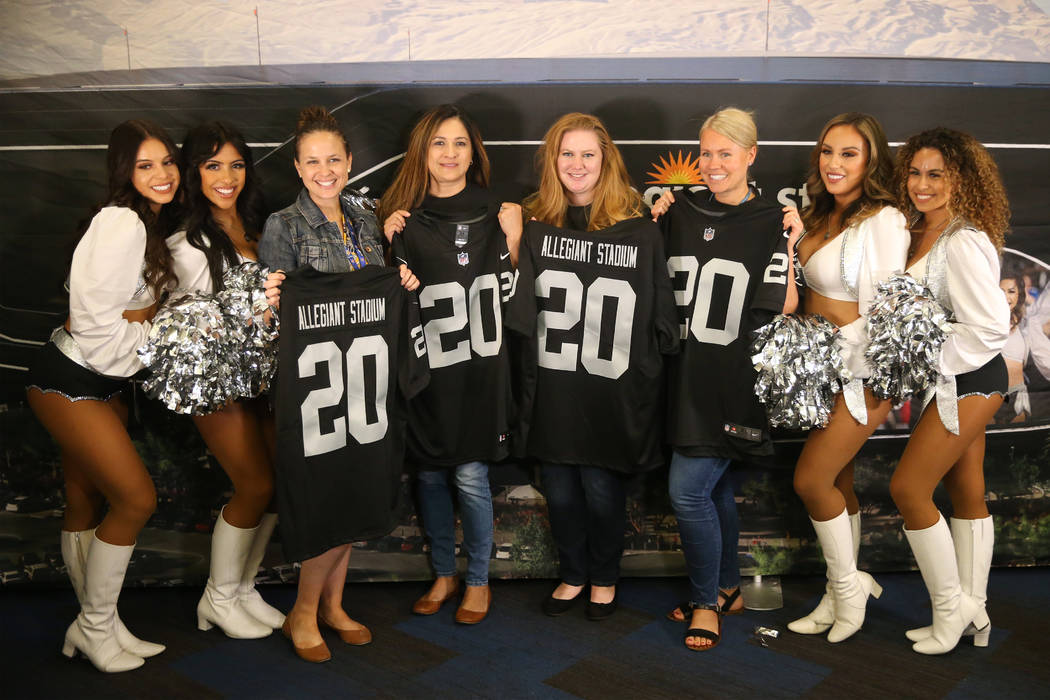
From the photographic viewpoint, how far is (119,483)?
108 inches

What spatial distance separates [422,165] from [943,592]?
7.58 ft

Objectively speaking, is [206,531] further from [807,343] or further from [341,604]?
[807,343]

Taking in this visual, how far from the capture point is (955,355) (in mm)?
2699

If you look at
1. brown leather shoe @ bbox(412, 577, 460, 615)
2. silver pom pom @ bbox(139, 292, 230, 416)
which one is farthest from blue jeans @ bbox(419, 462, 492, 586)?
silver pom pom @ bbox(139, 292, 230, 416)

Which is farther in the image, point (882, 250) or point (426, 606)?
point (426, 606)

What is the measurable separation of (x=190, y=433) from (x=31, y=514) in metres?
0.75

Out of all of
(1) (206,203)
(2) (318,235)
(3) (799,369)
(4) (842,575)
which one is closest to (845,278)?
(3) (799,369)

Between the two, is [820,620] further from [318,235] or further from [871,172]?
[318,235]

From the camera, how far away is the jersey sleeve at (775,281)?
2.69 metres

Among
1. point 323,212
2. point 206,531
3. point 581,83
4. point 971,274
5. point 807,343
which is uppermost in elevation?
point 581,83

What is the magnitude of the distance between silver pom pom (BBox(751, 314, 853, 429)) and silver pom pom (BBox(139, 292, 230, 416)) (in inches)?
67.1

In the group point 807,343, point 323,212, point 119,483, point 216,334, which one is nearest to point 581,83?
point 323,212

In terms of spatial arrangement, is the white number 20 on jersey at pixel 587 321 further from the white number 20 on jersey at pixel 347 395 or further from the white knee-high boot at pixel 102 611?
the white knee-high boot at pixel 102 611

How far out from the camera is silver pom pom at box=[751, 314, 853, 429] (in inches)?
105
